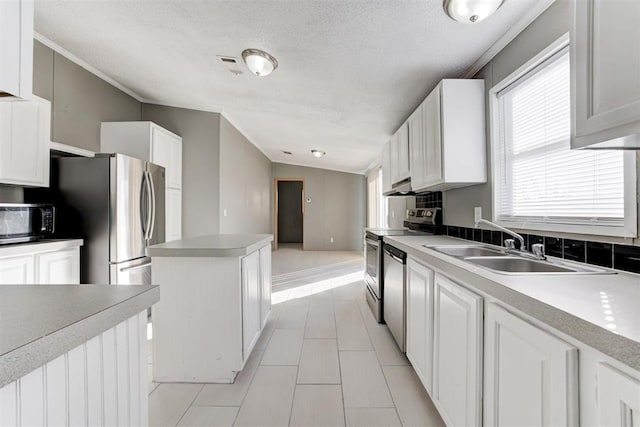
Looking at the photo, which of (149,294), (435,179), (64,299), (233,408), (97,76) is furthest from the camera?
(97,76)

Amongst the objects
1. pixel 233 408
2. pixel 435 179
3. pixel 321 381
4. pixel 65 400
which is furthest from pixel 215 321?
pixel 435 179

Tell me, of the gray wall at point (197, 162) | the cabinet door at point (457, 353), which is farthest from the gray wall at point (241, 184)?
the cabinet door at point (457, 353)

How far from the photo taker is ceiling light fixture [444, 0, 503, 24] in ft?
5.03

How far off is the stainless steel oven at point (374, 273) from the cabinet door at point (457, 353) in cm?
130

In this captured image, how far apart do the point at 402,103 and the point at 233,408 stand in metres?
3.04

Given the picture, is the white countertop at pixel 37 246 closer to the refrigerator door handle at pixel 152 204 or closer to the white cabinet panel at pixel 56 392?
the refrigerator door handle at pixel 152 204

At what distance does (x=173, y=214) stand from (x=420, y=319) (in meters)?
3.55

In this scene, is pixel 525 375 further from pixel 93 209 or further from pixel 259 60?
pixel 93 209

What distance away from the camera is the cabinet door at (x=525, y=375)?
28.5 inches

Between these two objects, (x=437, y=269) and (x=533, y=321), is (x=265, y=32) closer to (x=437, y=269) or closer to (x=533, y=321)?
(x=437, y=269)

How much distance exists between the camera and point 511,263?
1572mm

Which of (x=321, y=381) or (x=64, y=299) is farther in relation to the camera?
(x=321, y=381)

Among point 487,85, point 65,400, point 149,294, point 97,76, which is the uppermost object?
point 97,76

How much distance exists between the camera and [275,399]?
174 cm
